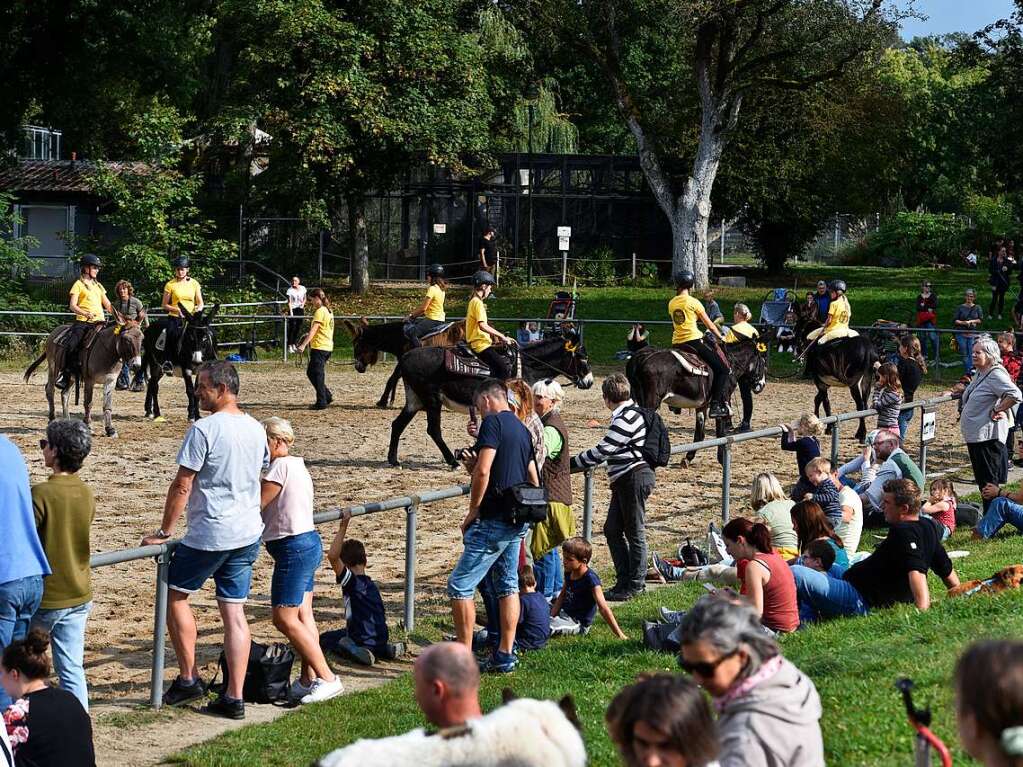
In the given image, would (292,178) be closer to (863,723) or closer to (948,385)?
(948,385)

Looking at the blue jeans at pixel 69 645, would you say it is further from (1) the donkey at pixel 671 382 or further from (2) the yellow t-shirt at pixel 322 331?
(2) the yellow t-shirt at pixel 322 331

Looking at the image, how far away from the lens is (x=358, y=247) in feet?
143

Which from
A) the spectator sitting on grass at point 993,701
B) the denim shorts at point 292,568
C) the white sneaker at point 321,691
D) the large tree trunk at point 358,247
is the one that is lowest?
the white sneaker at point 321,691

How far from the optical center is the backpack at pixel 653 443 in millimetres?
11586

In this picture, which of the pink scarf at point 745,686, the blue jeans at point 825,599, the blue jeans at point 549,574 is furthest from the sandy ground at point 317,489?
the pink scarf at point 745,686

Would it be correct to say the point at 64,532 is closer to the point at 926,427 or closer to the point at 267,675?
the point at 267,675

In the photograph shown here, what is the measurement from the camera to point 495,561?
30.7ft

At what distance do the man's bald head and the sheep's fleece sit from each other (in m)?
0.15

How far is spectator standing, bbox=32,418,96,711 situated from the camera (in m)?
7.31

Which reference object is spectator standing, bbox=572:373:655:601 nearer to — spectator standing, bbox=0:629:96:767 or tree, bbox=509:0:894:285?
spectator standing, bbox=0:629:96:767

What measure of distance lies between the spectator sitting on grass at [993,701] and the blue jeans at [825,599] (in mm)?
6144

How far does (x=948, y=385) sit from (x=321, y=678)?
23.3 m

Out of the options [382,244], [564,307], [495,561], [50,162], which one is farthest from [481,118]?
[495,561]

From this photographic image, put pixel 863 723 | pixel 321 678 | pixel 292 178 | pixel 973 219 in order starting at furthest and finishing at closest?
pixel 973 219, pixel 292 178, pixel 321 678, pixel 863 723
